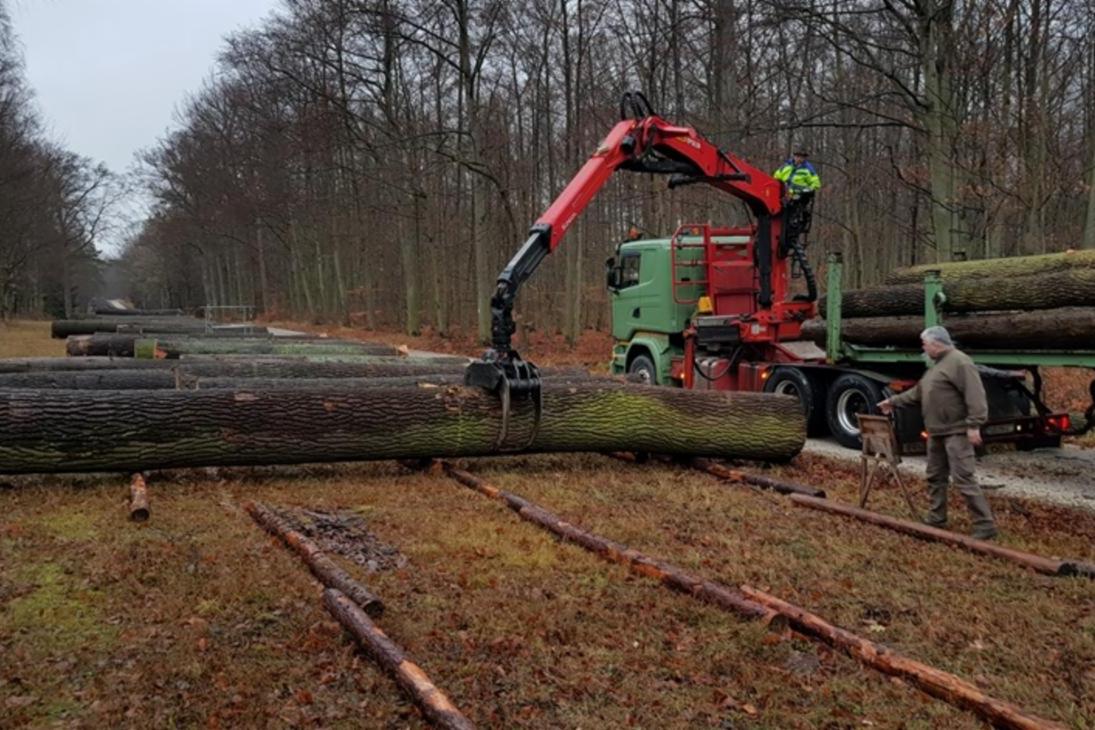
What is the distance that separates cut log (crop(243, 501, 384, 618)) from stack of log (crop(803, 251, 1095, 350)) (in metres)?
7.26

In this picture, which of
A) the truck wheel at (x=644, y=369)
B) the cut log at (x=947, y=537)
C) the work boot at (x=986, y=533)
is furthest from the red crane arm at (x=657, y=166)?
the work boot at (x=986, y=533)

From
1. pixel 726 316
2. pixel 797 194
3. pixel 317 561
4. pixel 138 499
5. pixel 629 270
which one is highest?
pixel 797 194

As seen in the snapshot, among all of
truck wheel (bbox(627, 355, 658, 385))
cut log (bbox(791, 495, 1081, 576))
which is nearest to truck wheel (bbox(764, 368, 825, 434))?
truck wheel (bbox(627, 355, 658, 385))

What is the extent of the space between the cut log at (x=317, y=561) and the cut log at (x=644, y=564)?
1733 mm

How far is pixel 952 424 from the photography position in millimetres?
6871

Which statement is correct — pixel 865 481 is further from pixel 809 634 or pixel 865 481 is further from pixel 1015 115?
pixel 1015 115

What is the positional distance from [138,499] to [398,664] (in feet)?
13.3

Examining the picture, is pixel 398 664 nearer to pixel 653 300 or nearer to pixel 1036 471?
pixel 1036 471

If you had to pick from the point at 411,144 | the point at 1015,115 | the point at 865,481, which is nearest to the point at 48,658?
the point at 865,481

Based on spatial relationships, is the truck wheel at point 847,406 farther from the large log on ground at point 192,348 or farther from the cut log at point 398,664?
the large log on ground at point 192,348

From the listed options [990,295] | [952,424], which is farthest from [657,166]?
[952,424]

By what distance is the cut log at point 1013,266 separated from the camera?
29.2 ft

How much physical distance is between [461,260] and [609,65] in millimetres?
12296

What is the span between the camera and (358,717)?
3734mm
